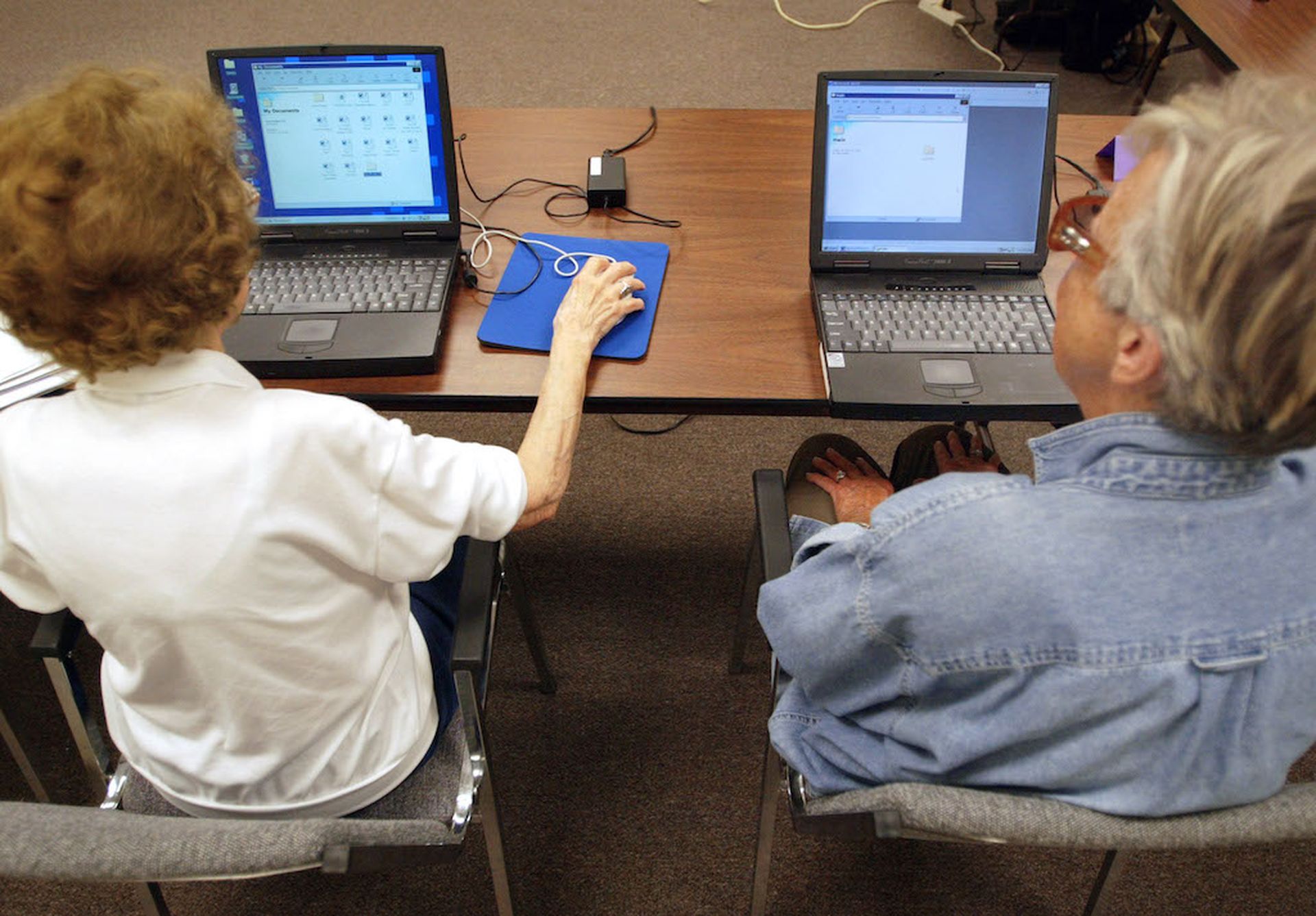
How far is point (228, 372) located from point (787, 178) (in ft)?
3.60

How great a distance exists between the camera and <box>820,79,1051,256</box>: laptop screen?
1.34m

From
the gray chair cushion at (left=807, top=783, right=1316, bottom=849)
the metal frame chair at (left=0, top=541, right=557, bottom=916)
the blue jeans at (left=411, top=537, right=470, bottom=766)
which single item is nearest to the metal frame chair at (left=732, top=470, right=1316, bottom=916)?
the gray chair cushion at (left=807, top=783, right=1316, bottom=849)

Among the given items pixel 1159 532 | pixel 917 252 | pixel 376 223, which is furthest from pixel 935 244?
pixel 376 223

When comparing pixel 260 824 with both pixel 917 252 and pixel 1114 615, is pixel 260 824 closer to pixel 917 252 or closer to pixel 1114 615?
pixel 1114 615

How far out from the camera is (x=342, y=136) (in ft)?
4.54

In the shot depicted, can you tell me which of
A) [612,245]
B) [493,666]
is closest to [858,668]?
[612,245]

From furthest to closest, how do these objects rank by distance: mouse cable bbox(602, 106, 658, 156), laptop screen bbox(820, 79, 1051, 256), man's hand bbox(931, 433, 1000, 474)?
mouse cable bbox(602, 106, 658, 156) < man's hand bbox(931, 433, 1000, 474) < laptop screen bbox(820, 79, 1051, 256)

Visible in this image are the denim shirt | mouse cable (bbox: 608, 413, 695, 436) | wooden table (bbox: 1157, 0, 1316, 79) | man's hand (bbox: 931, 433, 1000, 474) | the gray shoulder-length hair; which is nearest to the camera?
the gray shoulder-length hair

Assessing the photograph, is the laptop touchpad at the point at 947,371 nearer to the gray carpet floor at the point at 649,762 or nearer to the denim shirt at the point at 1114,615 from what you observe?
the denim shirt at the point at 1114,615

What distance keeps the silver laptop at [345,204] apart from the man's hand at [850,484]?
634 millimetres

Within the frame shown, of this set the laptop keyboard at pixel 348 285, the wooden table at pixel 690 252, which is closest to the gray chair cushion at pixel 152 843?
the wooden table at pixel 690 252

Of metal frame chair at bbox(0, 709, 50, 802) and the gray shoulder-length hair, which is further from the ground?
the gray shoulder-length hair

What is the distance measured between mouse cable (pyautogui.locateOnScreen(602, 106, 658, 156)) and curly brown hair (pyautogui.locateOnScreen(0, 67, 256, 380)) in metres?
0.94

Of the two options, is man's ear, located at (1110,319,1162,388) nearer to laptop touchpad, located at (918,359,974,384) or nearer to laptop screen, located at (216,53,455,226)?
laptop touchpad, located at (918,359,974,384)
